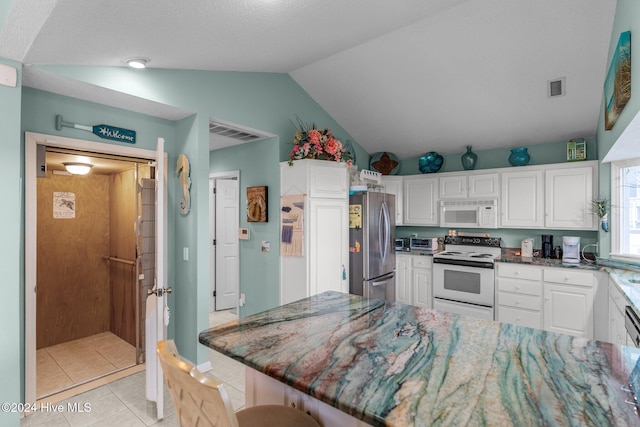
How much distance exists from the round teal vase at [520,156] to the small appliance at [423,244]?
1.52 metres

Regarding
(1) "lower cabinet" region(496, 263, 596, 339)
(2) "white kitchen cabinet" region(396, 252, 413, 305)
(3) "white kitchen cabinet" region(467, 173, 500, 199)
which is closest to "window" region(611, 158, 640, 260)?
(1) "lower cabinet" region(496, 263, 596, 339)

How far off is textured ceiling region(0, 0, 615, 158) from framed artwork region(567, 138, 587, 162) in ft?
0.44

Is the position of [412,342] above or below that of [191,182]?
below

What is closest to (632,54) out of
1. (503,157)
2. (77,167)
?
(503,157)

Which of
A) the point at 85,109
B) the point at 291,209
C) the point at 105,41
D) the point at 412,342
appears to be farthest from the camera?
the point at 291,209

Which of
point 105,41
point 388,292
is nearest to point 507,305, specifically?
point 388,292

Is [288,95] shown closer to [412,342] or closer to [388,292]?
[388,292]

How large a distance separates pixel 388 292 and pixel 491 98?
8.56 ft

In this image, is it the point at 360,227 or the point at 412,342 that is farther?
the point at 360,227

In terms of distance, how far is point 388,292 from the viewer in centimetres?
418

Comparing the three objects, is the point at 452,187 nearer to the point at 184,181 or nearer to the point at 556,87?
the point at 556,87

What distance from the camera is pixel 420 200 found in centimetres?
493

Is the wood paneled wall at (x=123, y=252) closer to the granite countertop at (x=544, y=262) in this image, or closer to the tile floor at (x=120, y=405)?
the tile floor at (x=120, y=405)

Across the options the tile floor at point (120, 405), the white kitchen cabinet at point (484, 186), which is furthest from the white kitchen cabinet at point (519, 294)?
the tile floor at point (120, 405)
